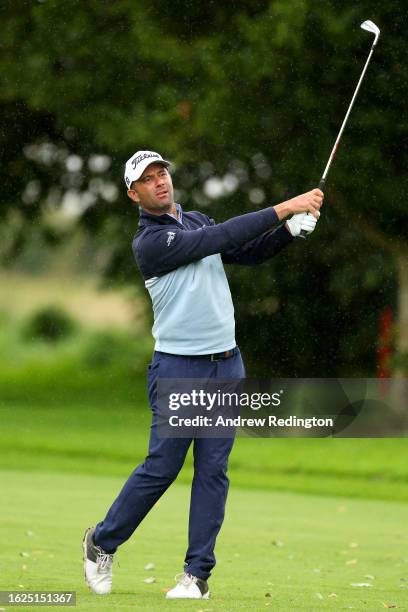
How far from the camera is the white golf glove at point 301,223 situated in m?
5.62

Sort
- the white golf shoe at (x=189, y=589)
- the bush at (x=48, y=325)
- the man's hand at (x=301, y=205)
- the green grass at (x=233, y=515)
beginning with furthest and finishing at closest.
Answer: the bush at (x=48, y=325) < the green grass at (x=233, y=515) < the man's hand at (x=301, y=205) < the white golf shoe at (x=189, y=589)

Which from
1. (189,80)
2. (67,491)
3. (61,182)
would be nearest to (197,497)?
(67,491)

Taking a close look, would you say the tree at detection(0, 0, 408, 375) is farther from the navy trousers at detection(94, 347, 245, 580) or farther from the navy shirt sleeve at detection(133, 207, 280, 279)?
the navy trousers at detection(94, 347, 245, 580)

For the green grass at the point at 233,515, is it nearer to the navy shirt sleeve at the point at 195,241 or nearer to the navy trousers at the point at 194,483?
the navy trousers at the point at 194,483

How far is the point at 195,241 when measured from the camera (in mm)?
5465

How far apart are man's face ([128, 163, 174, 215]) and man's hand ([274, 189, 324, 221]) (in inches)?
17.6

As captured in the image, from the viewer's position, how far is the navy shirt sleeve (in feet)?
17.9

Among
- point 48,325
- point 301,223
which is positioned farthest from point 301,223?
point 48,325

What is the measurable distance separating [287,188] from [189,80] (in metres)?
1.92

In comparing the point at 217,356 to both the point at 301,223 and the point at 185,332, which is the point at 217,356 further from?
the point at 301,223

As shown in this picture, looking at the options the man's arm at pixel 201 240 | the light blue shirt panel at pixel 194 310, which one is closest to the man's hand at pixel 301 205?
the man's arm at pixel 201 240

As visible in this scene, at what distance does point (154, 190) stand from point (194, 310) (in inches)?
21.3

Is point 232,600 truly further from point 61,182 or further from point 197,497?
point 61,182

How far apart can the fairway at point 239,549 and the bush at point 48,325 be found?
17756 millimetres
